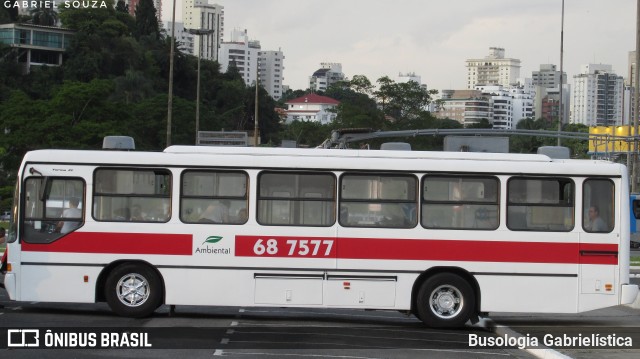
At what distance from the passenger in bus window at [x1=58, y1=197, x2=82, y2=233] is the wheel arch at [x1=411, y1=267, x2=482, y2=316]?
5.37 m

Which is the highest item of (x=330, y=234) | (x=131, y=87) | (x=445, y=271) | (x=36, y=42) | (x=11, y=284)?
(x=36, y=42)

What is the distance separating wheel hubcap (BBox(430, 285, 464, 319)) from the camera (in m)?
16.3

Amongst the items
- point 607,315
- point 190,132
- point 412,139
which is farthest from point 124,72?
point 607,315

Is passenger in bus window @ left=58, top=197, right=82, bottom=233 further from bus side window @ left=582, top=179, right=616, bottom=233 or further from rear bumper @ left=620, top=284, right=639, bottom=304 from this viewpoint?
rear bumper @ left=620, top=284, right=639, bottom=304

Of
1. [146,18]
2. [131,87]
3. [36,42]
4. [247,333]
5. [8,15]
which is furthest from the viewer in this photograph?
[146,18]

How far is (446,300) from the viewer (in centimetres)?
1636

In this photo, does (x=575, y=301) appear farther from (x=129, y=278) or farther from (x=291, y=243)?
(x=129, y=278)

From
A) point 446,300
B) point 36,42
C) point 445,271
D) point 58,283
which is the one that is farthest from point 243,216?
point 36,42

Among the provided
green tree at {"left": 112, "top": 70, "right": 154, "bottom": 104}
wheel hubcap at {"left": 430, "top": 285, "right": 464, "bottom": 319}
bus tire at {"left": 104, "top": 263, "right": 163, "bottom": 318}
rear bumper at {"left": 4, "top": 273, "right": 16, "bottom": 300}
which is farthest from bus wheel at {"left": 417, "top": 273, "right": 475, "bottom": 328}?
green tree at {"left": 112, "top": 70, "right": 154, "bottom": 104}

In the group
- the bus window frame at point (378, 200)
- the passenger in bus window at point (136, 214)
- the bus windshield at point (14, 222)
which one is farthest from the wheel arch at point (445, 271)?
the bus windshield at point (14, 222)

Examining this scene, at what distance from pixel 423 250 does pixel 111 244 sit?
4859 mm

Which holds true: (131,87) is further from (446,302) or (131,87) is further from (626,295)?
(626,295)

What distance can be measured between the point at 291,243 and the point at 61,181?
380cm

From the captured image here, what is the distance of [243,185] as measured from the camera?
1644 cm
